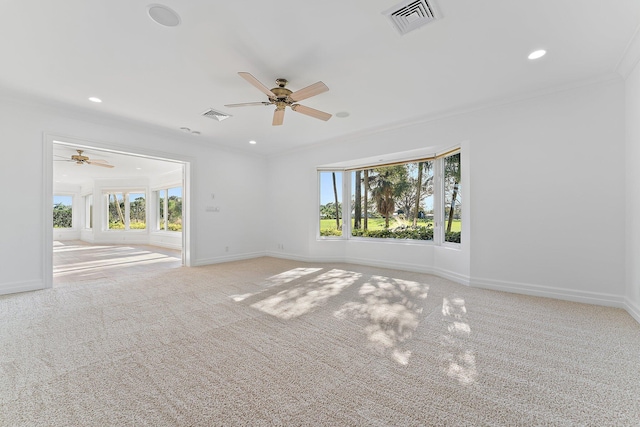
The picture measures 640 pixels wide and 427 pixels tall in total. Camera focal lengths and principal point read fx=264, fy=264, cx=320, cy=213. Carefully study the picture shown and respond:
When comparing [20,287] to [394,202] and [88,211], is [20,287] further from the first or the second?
[88,211]

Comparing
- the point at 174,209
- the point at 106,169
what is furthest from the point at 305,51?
the point at 106,169

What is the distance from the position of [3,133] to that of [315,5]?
4478 millimetres

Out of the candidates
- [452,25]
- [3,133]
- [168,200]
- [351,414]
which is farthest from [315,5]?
[168,200]

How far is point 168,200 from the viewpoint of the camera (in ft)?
29.8

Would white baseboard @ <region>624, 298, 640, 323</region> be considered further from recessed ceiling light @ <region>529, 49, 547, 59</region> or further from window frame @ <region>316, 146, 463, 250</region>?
recessed ceiling light @ <region>529, 49, 547, 59</region>

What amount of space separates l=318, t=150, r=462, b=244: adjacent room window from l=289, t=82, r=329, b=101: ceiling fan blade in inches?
108

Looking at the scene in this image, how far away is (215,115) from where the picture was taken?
410 centimetres

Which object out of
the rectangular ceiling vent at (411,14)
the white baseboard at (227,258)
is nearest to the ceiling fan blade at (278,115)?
the rectangular ceiling vent at (411,14)

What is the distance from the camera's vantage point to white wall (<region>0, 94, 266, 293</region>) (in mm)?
3568

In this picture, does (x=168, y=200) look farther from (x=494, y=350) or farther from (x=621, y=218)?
(x=621, y=218)

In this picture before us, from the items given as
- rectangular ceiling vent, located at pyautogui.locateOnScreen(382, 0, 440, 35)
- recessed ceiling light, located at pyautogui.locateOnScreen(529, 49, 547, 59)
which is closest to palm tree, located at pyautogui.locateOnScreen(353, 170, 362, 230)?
recessed ceiling light, located at pyautogui.locateOnScreen(529, 49, 547, 59)

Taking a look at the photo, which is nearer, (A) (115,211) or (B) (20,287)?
(B) (20,287)

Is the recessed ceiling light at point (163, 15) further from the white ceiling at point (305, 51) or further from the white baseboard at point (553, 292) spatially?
the white baseboard at point (553, 292)

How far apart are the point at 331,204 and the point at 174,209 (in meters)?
5.98
